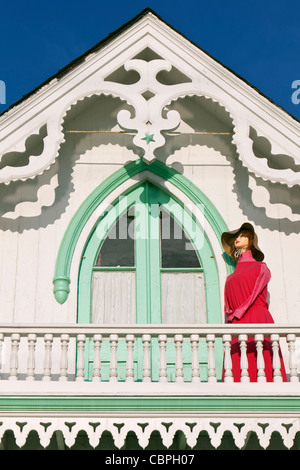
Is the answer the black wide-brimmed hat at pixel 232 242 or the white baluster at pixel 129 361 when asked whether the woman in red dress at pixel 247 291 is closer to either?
the black wide-brimmed hat at pixel 232 242

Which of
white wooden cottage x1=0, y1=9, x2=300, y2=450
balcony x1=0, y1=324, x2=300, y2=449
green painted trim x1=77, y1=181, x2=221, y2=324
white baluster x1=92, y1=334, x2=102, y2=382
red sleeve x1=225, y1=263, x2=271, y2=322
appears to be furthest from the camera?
green painted trim x1=77, y1=181, x2=221, y2=324

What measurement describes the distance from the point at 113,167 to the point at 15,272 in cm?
206

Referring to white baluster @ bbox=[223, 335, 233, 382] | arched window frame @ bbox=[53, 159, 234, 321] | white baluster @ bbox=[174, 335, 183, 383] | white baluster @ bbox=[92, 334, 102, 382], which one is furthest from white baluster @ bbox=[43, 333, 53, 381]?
white baluster @ bbox=[223, 335, 233, 382]

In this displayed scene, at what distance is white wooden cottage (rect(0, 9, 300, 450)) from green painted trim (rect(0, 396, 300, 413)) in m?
0.56

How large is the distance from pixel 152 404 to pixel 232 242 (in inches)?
→ 113

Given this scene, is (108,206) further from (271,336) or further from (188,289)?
(271,336)

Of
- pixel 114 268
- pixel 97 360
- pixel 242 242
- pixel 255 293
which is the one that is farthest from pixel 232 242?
pixel 97 360

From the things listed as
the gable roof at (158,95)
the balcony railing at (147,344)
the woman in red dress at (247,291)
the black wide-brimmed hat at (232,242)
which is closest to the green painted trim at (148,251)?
the black wide-brimmed hat at (232,242)

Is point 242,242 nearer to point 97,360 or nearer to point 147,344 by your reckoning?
point 147,344

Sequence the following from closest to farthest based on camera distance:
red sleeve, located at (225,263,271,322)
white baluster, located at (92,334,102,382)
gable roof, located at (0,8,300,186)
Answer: white baluster, located at (92,334,102,382), red sleeve, located at (225,263,271,322), gable roof, located at (0,8,300,186)

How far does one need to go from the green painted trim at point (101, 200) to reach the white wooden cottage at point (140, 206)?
0.02 m

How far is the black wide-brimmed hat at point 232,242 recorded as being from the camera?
11.0 m

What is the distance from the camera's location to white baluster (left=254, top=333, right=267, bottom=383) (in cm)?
939

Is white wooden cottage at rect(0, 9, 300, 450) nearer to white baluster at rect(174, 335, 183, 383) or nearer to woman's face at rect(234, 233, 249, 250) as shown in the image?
white baluster at rect(174, 335, 183, 383)
